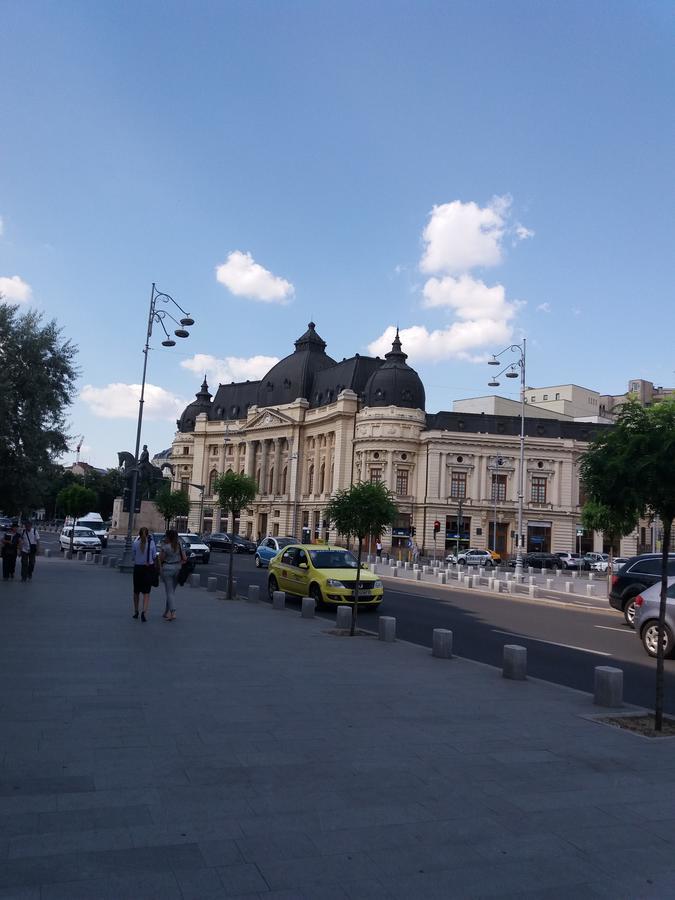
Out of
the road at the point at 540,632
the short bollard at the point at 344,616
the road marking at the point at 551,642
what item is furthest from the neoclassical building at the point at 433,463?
the short bollard at the point at 344,616

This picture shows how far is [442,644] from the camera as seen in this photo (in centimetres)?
1193

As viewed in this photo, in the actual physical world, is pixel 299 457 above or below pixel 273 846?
above

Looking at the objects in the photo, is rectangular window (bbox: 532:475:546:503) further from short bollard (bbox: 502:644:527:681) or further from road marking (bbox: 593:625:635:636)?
short bollard (bbox: 502:644:527:681)

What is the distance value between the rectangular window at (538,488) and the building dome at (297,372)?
3206 centimetres

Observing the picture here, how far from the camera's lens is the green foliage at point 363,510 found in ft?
52.8

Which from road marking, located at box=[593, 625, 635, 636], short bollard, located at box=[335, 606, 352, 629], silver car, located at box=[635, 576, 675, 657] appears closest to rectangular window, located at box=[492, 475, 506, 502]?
road marking, located at box=[593, 625, 635, 636]

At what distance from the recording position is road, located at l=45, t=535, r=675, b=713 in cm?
1154

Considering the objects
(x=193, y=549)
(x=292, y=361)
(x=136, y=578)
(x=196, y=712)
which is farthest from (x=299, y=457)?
(x=196, y=712)

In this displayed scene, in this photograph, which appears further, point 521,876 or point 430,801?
point 430,801

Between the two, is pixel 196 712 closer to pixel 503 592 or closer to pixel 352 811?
pixel 352 811

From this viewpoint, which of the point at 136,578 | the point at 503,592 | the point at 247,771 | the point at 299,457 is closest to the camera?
the point at 247,771

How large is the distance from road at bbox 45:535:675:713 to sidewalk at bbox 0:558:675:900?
1.98m

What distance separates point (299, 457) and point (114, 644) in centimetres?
7815

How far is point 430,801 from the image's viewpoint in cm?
532
